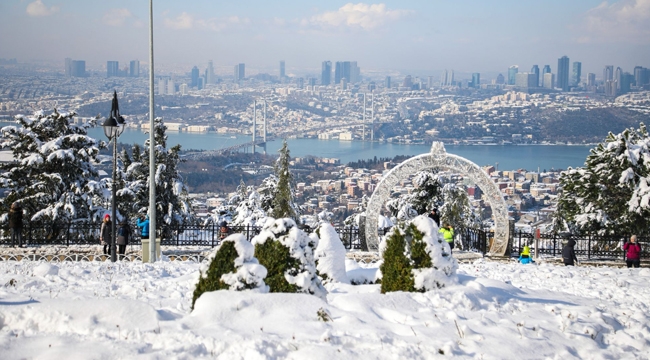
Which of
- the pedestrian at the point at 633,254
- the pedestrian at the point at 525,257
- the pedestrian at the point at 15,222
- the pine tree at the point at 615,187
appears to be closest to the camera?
the pedestrian at the point at 633,254

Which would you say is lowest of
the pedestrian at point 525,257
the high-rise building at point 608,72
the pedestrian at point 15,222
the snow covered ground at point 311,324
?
the pedestrian at point 525,257

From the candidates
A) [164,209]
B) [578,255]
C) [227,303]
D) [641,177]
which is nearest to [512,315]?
[227,303]

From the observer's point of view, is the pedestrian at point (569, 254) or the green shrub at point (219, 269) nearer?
the green shrub at point (219, 269)

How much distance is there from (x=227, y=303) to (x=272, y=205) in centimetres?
2129

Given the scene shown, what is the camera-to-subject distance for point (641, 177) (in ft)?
68.6

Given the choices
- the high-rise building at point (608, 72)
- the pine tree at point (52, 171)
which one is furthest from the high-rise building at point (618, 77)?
the pine tree at point (52, 171)

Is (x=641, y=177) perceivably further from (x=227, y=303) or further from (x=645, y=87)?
(x=645, y=87)

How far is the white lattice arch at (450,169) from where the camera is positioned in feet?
55.6

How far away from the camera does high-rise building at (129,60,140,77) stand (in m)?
154

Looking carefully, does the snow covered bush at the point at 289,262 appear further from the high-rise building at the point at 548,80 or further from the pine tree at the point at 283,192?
the high-rise building at the point at 548,80

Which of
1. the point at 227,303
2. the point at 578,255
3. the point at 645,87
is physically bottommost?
the point at 578,255

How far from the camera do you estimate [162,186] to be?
23.8m

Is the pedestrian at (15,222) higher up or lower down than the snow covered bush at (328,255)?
lower down

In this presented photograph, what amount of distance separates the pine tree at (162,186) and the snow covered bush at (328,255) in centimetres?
1475
